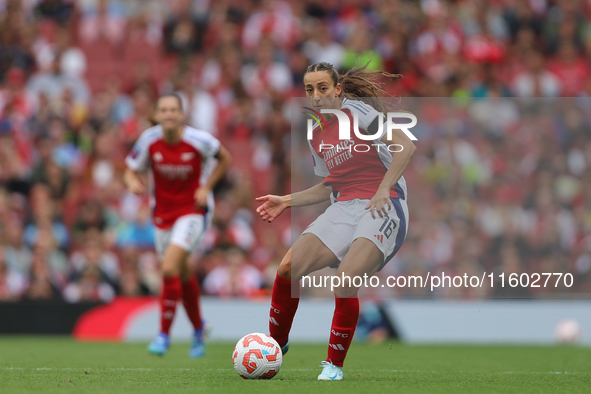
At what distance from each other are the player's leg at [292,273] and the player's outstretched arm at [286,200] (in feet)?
0.83

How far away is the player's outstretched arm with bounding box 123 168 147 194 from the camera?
7.41 metres

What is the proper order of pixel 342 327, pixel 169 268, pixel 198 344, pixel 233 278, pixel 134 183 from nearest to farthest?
pixel 342 327, pixel 169 268, pixel 134 183, pixel 198 344, pixel 233 278

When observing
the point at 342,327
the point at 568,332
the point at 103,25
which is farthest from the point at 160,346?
the point at 103,25

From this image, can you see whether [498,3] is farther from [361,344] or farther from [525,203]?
[361,344]

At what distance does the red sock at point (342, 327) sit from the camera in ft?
17.2

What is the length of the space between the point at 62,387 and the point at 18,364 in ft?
6.22

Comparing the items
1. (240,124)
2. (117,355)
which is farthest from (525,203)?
(117,355)

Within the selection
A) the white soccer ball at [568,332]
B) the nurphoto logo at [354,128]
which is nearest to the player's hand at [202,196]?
the nurphoto logo at [354,128]

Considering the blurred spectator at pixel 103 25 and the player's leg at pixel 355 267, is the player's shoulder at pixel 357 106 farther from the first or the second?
the blurred spectator at pixel 103 25

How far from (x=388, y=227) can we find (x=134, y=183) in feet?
10.2

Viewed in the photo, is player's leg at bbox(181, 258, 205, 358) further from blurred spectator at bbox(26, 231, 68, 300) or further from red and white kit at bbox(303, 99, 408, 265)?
blurred spectator at bbox(26, 231, 68, 300)

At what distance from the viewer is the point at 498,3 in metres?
15.6

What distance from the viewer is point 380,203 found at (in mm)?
5086

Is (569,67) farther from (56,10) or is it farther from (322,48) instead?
(56,10)
